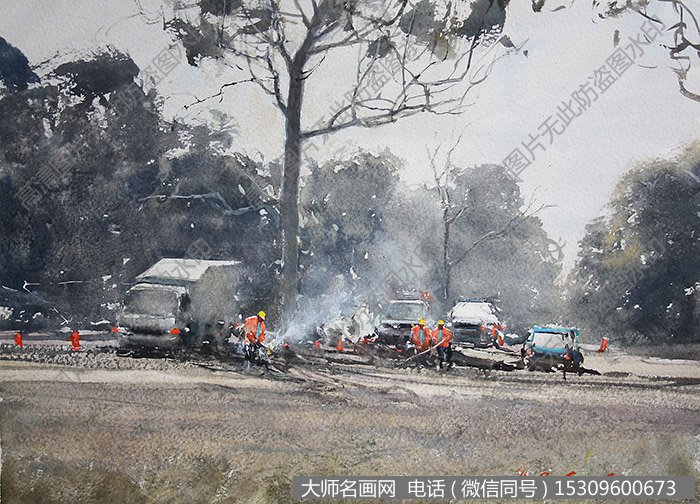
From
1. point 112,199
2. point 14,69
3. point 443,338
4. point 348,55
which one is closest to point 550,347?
point 443,338

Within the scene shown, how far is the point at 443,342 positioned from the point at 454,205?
74 cm

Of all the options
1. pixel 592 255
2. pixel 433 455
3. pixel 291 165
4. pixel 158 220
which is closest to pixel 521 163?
pixel 592 255

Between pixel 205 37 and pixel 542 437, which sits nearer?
pixel 542 437

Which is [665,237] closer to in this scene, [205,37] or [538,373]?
[538,373]

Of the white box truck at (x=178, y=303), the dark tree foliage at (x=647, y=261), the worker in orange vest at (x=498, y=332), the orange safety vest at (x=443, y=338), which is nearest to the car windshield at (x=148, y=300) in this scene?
the white box truck at (x=178, y=303)

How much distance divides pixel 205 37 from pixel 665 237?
267cm

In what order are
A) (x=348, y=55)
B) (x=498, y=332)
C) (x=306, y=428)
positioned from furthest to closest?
(x=348, y=55), (x=498, y=332), (x=306, y=428)

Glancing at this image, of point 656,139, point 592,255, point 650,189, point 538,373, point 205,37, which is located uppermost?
point 205,37

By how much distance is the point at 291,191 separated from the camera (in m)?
4.24

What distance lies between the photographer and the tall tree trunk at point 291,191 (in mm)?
4195

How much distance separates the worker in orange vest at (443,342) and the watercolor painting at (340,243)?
19 mm

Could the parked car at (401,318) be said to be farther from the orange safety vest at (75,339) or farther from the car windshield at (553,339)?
the orange safety vest at (75,339)

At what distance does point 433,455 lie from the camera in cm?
396

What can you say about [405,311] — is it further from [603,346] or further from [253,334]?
[603,346]
